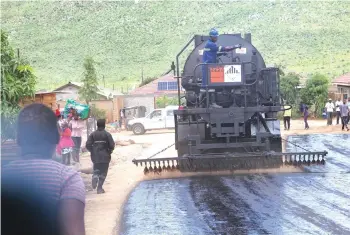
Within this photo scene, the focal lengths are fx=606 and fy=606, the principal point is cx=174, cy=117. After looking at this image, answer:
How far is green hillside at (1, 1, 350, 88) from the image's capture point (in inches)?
3004

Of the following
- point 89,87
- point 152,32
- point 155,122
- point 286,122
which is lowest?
point 286,122

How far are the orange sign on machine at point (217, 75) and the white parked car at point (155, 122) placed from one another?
20.9 metres

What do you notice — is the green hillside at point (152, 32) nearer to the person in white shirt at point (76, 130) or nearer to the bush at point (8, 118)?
the person in white shirt at point (76, 130)

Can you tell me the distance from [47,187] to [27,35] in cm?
9170

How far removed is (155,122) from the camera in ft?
119

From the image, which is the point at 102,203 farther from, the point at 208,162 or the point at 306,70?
the point at 306,70

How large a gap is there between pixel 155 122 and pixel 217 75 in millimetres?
21613

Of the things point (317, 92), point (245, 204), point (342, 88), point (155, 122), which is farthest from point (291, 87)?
point (245, 204)

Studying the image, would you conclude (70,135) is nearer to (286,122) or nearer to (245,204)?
(245,204)

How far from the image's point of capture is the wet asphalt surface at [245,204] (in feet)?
27.2

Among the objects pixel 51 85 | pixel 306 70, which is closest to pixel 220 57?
pixel 306 70

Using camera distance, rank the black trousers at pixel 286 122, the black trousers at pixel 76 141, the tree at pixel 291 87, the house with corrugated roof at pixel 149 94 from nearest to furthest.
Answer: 1. the black trousers at pixel 76 141
2. the black trousers at pixel 286 122
3. the tree at pixel 291 87
4. the house with corrugated roof at pixel 149 94

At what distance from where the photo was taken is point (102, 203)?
11.2 metres

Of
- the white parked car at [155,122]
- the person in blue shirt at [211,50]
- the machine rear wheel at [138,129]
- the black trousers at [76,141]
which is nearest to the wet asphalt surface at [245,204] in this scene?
the person in blue shirt at [211,50]
